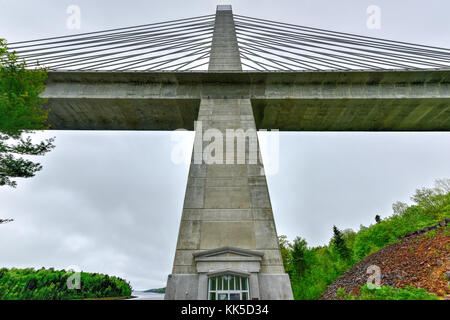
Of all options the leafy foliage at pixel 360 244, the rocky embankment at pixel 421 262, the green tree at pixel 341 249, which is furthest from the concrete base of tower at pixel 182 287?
the green tree at pixel 341 249

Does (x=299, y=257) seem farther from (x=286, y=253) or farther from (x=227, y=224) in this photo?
(x=227, y=224)

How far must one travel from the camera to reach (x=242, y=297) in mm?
8344

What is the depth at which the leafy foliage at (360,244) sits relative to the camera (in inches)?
856

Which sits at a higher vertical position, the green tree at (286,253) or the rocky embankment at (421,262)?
the green tree at (286,253)

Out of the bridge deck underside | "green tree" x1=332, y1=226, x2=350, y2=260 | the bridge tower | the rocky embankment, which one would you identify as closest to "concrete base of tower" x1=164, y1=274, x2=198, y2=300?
the bridge tower

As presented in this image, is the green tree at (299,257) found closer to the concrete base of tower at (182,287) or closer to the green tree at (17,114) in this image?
the concrete base of tower at (182,287)

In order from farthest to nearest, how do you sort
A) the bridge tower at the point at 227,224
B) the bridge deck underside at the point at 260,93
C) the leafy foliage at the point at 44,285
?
the leafy foliage at the point at 44,285, the bridge deck underside at the point at 260,93, the bridge tower at the point at 227,224

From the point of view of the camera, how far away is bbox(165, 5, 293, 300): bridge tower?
8.50 m

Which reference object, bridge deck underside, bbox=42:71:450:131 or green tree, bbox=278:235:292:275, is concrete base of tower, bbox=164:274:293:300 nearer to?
bridge deck underside, bbox=42:71:450:131

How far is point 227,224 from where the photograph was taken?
397 inches

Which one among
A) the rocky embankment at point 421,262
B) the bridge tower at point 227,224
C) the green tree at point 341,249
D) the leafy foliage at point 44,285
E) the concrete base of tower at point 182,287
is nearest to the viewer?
the concrete base of tower at point 182,287

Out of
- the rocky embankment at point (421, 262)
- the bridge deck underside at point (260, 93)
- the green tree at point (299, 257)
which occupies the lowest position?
the rocky embankment at point (421, 262)

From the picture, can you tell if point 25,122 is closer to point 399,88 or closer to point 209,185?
point 209,185
